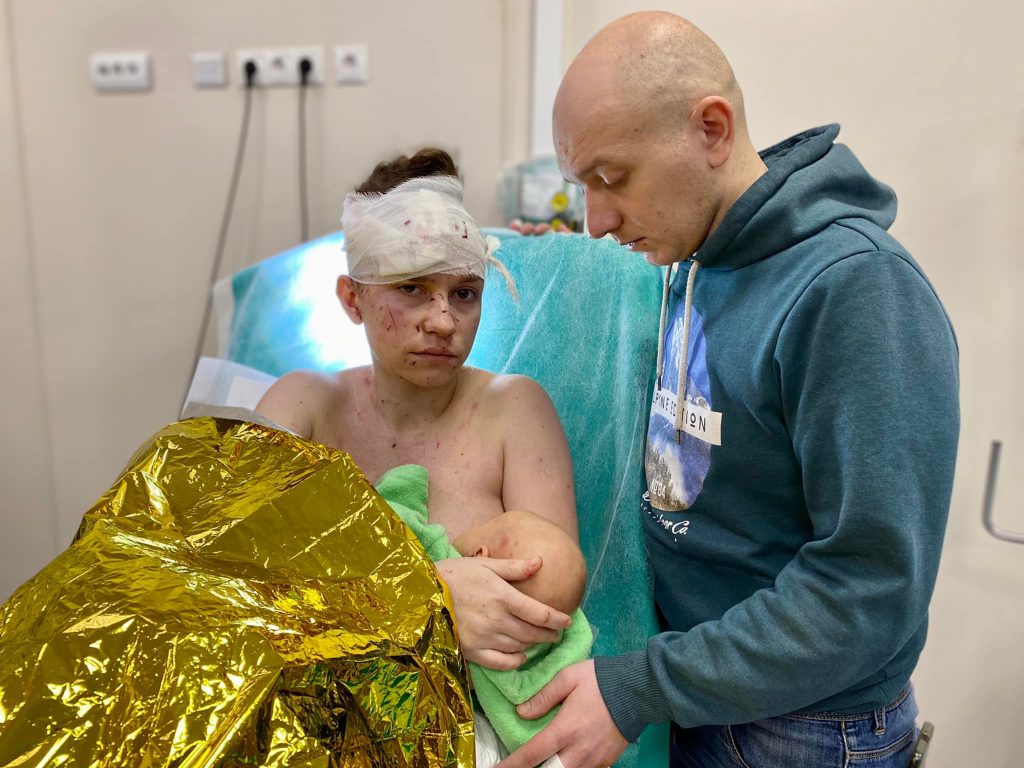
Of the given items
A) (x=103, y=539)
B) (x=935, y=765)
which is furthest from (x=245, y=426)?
(x=935, y=765)

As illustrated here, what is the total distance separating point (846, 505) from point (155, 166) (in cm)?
209

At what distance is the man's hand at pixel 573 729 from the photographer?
2.98ft

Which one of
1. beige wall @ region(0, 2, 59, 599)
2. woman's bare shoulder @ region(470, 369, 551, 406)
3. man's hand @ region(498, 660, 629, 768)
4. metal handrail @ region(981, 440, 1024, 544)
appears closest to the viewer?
man's hand @ region(498, 660, 629, 768)

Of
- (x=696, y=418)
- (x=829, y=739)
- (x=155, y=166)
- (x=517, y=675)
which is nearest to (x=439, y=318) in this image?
(x=696, y=418)

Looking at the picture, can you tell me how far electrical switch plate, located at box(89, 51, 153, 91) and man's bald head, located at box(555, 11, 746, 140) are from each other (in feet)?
5.53

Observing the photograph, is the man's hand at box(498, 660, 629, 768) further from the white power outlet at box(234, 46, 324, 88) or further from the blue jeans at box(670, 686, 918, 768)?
the white power outlet at box(234, 46, 324, 88)

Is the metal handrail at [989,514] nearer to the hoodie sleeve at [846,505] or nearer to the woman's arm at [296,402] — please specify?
the hoodie sleeve at [846,505]

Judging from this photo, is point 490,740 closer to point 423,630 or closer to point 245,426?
point 423,630

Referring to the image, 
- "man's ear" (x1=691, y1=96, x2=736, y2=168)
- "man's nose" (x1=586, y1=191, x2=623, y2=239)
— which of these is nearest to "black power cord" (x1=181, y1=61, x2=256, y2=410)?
"man's nose" (x1=586, y1=191, x2=623, y2=239)

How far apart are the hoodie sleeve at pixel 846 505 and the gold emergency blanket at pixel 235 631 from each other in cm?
26

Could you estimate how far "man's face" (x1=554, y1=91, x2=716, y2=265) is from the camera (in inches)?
36.7

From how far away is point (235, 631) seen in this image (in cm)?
77

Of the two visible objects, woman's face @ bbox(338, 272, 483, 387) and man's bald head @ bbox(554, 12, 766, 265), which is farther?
woman's face @ bbox(338, 272, 483, 387)

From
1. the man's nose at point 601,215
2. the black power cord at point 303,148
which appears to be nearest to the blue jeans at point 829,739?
the man's nose at point 601,215
